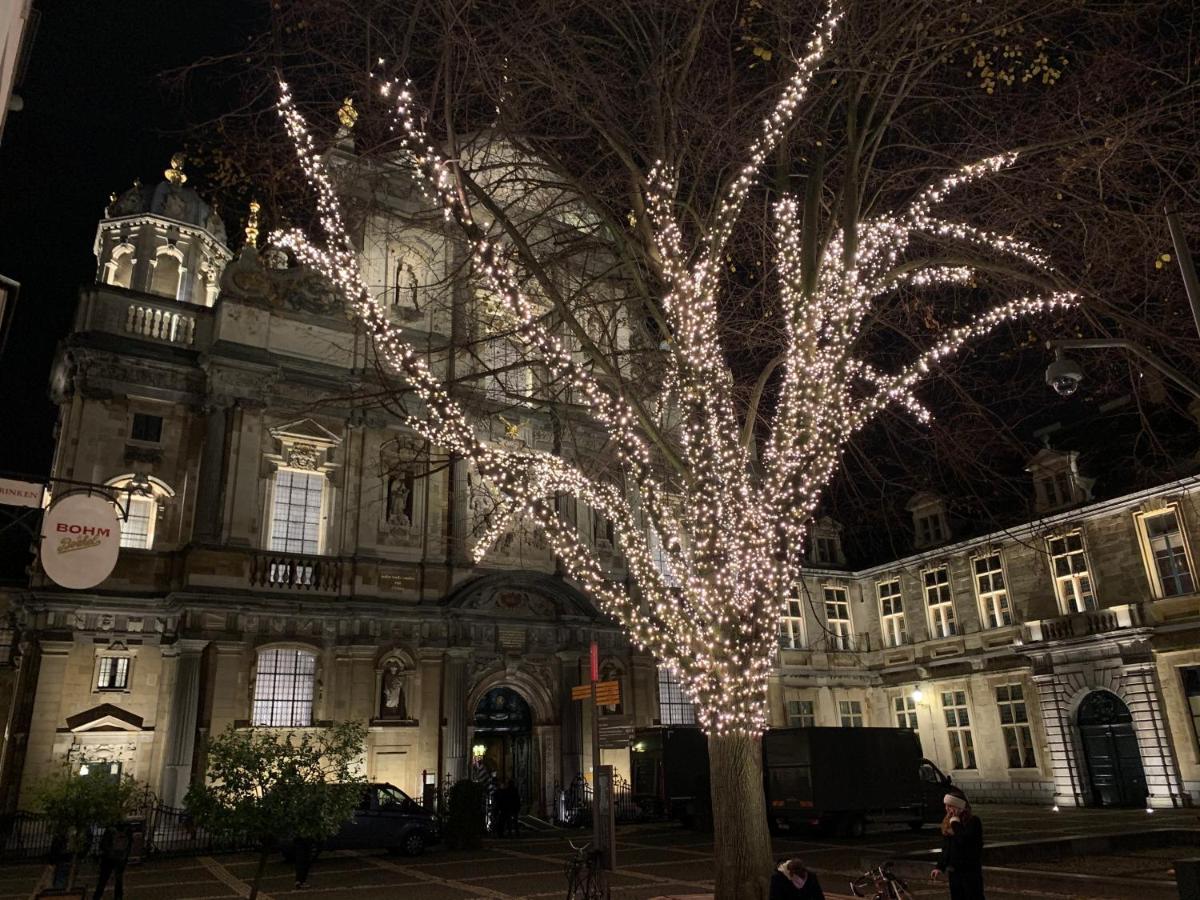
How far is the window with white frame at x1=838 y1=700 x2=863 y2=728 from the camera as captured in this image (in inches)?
1250

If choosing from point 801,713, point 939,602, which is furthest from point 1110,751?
point 801,713

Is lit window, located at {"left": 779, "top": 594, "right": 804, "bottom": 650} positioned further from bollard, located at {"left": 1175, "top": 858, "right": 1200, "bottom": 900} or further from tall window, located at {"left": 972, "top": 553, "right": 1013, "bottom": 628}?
bollard, located at {"left": 1175, "top": 858, "right": 1200, "bottom": 900}

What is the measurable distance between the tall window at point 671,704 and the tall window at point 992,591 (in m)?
10.0

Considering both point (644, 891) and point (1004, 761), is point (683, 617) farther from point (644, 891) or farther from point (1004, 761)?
point (1004, 761)

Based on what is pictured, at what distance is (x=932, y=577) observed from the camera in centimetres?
3036

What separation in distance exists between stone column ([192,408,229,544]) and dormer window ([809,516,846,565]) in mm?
21404

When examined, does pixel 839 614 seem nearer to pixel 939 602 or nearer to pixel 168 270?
pixel 939 602

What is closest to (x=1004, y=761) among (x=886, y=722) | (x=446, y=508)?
(x=886, y=722)

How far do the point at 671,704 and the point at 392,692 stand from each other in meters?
9.77

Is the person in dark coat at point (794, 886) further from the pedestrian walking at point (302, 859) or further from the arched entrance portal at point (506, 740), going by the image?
the arched entrance portal at point (506, 740)

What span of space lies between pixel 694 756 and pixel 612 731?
11597 mm

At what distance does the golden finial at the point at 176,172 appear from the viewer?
26583mm

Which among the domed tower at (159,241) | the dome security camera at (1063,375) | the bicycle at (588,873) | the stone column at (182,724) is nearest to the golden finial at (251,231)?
the domed tower at (159,241)

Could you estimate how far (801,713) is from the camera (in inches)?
1229
